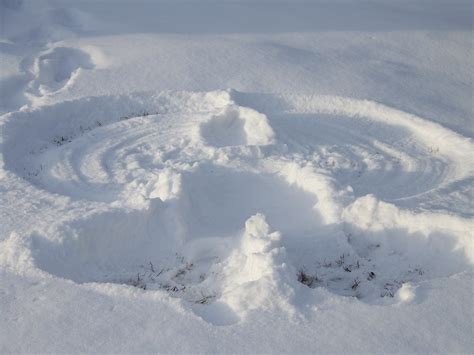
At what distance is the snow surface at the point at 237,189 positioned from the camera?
299cm

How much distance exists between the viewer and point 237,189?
5137 mm

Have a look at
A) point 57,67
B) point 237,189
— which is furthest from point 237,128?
point 57,67

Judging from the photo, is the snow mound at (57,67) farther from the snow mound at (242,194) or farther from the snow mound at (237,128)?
the snow mound at (237,128)

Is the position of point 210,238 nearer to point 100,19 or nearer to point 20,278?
point 20,278

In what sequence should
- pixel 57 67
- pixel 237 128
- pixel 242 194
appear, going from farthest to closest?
pixel 57 67 → pixel 237 128 → pixel 242 194

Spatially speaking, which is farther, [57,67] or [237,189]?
[57,67]

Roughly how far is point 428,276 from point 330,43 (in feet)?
17.8

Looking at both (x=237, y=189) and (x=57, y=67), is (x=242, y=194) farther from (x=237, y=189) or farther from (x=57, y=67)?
(x=57, y=67)

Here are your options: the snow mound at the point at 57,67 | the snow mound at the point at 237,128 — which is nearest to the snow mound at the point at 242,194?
the snow mound at the point at 237,128

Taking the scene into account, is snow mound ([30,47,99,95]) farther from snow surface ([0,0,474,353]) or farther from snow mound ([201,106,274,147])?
snow mound ([201,106,274,147])

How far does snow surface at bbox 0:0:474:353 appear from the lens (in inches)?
118

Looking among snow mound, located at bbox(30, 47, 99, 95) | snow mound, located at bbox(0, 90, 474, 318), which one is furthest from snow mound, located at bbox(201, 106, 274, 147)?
snow mound, located at bbox(30, 47, 99, 95)

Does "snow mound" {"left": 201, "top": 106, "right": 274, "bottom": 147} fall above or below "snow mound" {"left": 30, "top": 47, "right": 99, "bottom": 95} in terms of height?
above

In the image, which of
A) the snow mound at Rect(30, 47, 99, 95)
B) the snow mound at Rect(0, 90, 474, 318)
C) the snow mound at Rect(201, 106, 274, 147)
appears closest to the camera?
the snow mound at Rect(0, 90, 474, 318)
